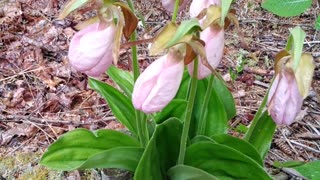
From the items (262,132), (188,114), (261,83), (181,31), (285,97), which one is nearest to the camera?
(181,31)

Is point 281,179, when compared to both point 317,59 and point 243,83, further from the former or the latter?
point 317,59

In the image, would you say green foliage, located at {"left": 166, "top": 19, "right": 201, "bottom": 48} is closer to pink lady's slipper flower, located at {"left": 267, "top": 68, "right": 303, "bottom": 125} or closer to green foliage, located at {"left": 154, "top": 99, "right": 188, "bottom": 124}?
pink lady's slipper flower, located at {"left": 267, "top": 68, "right": 303, "bottom": 125}

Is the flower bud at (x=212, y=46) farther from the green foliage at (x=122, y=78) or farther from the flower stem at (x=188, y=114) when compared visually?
the green foliage at (x=122, y=78)

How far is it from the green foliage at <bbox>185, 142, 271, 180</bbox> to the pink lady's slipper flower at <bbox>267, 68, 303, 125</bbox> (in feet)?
0.56

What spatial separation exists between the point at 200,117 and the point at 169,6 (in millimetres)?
300

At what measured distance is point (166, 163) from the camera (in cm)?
125

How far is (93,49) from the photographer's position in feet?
2.91

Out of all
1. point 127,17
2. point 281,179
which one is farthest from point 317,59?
point 127,17

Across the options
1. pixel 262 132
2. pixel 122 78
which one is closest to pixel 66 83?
pixel 122 78

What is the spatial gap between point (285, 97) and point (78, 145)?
→ 0.53 meters

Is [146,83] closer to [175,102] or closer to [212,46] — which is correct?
[212,46]

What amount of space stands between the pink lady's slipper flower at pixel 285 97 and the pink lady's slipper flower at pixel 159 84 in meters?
0.19

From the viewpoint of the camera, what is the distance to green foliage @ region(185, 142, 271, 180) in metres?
1.08

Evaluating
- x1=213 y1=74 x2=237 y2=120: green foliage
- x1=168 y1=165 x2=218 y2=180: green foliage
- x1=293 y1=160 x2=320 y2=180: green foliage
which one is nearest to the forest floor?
x1=213 y1=74 x2=237 y2=120: green foliage
